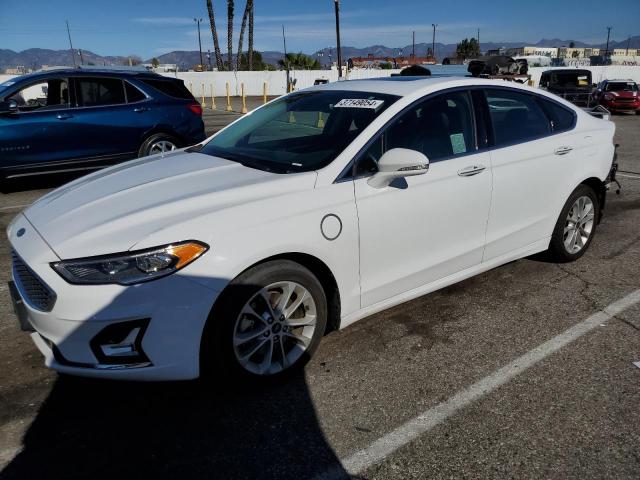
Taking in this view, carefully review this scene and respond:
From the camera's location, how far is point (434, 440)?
7.96ft

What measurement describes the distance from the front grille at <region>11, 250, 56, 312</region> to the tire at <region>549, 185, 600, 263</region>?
371 centimetres

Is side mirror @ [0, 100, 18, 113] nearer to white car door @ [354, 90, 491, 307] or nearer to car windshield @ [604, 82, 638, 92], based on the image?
white car door @ [354, 90, 491, 307]

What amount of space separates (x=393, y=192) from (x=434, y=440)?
1.38 meters

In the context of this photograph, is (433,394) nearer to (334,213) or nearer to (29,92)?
(334,213)

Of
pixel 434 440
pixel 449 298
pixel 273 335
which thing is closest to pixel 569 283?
pixel 449 298

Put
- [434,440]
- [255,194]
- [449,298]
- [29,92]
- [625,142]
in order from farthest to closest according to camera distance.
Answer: [625,142] → [29,92] → [449,298] → [255,194] → [434,440]

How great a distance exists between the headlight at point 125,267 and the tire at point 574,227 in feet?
10.6

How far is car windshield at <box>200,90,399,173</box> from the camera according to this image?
3.15 meters

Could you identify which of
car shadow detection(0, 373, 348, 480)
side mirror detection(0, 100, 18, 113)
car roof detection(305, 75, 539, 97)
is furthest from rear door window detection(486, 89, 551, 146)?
side mirror detection(0, 100, 18, 113)

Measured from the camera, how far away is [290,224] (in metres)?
2.67

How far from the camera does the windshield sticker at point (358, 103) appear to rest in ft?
10.9

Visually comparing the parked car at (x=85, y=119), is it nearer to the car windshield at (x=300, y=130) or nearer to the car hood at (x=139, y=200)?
the car windshield at (x=300, y=130)

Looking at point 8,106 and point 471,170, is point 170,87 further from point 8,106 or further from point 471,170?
point 471,170

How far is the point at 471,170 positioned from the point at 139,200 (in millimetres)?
2098
